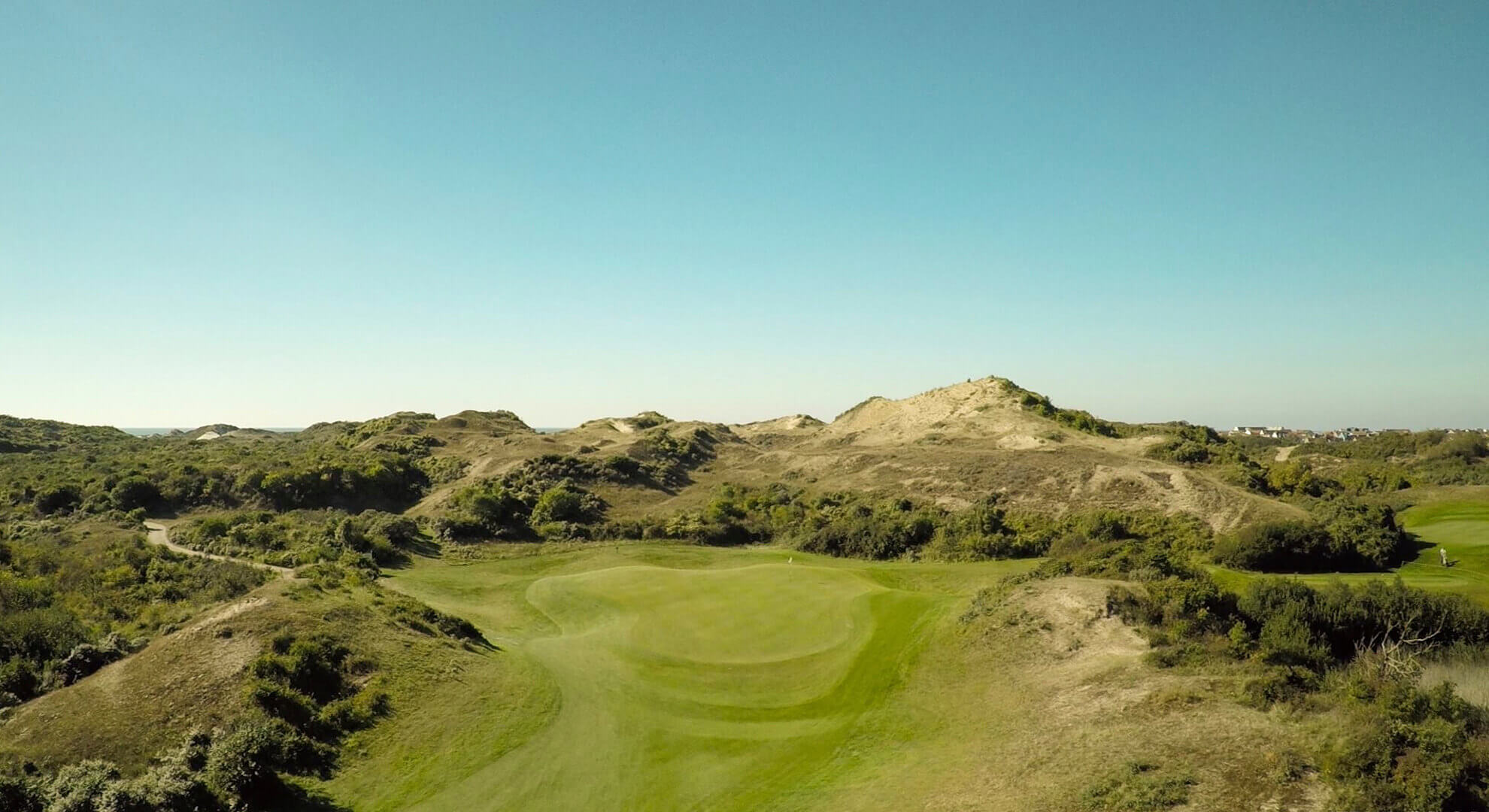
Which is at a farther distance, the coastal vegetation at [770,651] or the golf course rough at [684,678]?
the golf course rough at [684,678]

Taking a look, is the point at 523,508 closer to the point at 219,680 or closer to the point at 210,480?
the point at 210,480

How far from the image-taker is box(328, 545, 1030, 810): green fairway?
1608cm

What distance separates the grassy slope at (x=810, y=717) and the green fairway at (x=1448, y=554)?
1033 centimetres

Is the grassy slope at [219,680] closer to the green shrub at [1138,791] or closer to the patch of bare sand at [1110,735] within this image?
the patch of bare sand at [1110,735]

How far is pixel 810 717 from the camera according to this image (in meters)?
19.7

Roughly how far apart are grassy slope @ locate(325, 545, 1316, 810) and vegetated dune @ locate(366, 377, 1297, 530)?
24264mm

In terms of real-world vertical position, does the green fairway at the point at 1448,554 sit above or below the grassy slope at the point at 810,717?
above

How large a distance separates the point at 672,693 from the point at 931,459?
44880 millimetres

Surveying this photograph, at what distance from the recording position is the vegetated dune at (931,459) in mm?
46250

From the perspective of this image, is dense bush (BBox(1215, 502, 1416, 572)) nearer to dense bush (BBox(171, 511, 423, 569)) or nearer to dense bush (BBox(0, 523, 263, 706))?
dense bush (BBox(0, 523, 263, 706))

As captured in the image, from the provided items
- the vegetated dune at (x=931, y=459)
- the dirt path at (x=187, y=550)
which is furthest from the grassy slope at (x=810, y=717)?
the vegetated dune at (x=931, y=459)

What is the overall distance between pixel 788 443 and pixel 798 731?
89018 mm

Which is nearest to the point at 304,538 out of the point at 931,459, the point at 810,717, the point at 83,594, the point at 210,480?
the point at 83,594

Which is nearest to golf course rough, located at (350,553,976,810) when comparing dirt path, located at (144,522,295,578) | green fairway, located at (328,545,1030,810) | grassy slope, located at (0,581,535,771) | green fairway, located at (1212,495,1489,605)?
green fairway, located at (328,545,1030,810)
